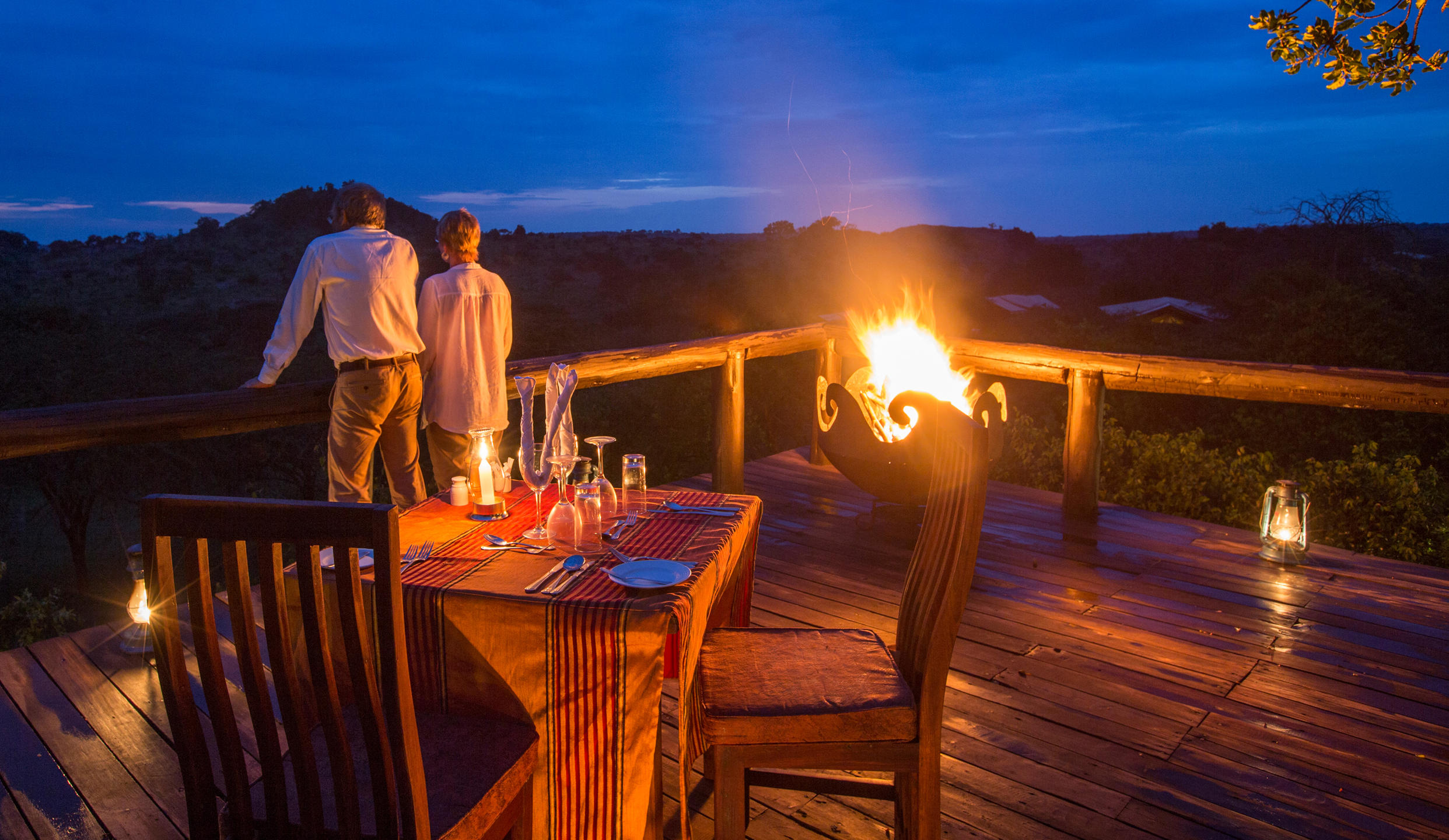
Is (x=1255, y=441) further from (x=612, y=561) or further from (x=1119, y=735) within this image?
(x=612, y=561)

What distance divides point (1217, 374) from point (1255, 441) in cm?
1013

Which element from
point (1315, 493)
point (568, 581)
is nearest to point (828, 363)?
point (568, 581)

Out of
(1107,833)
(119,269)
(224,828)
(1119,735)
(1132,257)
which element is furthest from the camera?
(1132,257)

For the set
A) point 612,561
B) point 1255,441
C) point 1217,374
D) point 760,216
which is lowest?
point 1255,441

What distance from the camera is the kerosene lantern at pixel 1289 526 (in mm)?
3811

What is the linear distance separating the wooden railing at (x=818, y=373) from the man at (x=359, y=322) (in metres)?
0.14

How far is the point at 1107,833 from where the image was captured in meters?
1.99

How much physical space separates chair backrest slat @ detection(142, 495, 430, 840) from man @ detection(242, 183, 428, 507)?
1.99 meters

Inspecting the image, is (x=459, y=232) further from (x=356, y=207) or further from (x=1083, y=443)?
(x=1083, y=443)

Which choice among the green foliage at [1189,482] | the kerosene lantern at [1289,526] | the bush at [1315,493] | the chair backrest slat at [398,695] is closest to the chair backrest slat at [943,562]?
the chair backrest slat at [398,695]

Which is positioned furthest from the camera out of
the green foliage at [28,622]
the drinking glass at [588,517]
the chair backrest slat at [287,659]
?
the green foliage at [28,622]

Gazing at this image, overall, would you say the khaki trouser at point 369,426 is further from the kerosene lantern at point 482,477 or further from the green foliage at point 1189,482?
the green foliage at point 1189,482

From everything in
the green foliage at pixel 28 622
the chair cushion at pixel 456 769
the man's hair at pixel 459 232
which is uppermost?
the man's hair at pixel 459 232

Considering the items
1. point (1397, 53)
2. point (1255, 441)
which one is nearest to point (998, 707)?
point (1397, 53)
